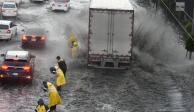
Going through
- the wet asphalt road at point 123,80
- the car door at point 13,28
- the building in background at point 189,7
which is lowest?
the wet asphalt road at point 123,80

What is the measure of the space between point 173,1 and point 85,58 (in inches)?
956

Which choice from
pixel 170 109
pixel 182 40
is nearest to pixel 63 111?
pixel 170 109

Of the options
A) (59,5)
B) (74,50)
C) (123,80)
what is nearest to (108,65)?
(123,80)

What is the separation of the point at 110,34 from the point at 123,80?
304 centimetres

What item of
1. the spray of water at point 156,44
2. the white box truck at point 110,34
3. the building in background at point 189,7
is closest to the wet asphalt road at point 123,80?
the spray of water at point 156,44

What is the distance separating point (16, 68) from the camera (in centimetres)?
2830

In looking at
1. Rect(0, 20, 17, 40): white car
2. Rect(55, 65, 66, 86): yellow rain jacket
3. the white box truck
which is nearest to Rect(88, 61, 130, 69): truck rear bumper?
the white box truck

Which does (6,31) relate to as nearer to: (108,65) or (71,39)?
(71,39)

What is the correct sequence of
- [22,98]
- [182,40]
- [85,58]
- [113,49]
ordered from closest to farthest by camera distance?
[22,98] → [113,49] → [85,58] → [182,40]

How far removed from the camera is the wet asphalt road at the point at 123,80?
2545cm

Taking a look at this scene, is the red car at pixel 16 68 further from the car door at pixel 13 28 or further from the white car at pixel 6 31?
the car door at pixel 13 28

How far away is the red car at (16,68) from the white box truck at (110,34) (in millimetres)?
4718

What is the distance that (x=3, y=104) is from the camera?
25.0 metres

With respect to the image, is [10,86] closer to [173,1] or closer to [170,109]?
[170,109]
